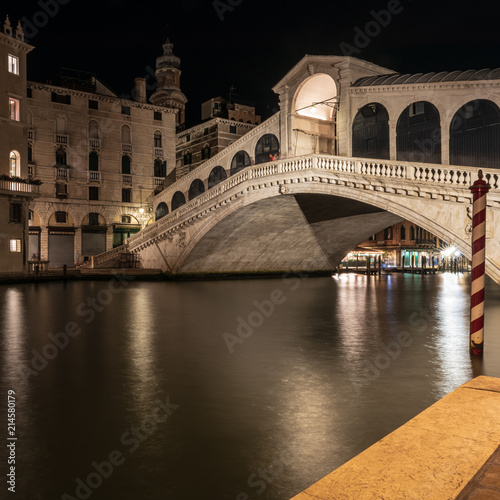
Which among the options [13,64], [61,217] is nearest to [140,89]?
[61,217]

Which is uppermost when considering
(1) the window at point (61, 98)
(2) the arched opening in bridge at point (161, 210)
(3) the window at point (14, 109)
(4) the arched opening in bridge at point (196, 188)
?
(1) the window at point (61, 98)

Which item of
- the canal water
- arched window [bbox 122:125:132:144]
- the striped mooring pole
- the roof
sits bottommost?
the canal water

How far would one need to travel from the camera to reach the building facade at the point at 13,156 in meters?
25.4

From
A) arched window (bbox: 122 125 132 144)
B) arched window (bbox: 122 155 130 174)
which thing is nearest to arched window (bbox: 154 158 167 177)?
arched window (bbox: 122 155 130 174)

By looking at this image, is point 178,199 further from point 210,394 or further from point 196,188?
point 210,394

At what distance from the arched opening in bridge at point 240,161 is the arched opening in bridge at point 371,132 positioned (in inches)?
303

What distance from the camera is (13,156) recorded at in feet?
87.2

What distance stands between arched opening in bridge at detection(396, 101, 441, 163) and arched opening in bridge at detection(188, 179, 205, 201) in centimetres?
1477

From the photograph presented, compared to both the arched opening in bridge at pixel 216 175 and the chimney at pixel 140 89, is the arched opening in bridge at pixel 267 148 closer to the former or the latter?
the arched opening in bridge at pixel 216 175

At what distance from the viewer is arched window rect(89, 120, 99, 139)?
121 feet

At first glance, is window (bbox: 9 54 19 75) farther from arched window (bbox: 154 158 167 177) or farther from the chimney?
arched window (bbox: 154 158 167 177)

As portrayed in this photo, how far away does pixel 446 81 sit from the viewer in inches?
760

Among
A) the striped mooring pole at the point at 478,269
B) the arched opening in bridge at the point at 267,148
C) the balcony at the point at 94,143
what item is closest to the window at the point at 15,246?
the balcony at the point at 94,143

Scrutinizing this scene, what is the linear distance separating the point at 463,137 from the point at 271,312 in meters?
10.9
